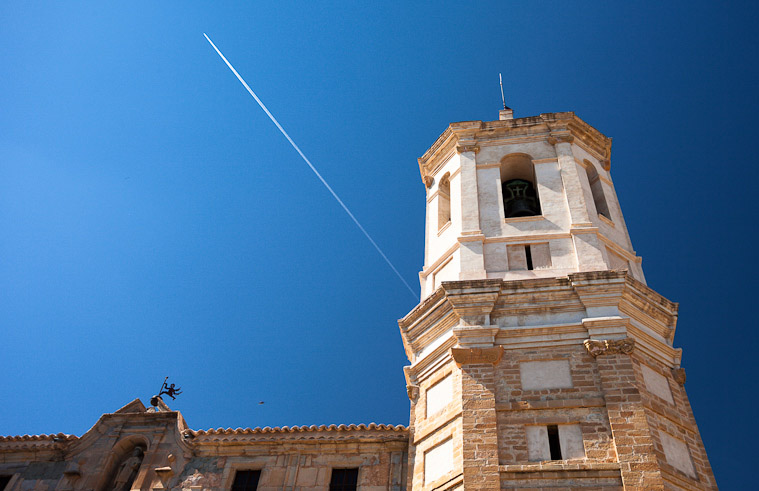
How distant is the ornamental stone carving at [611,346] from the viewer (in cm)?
1323

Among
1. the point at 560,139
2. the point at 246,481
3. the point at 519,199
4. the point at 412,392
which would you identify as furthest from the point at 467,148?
the point at 246,481

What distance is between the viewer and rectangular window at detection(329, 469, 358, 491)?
14.1 meters

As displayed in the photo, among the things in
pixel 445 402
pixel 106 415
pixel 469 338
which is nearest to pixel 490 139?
pixel 469 338

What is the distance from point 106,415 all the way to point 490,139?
43.0ft

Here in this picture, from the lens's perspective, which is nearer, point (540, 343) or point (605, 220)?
point (540, 343)

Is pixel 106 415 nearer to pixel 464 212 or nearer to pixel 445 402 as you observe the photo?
pixel 445 402

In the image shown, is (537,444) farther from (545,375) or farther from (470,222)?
(470,222)

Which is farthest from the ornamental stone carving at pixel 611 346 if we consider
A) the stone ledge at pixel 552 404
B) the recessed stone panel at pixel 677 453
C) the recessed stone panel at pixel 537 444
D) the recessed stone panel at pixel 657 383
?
the recessed stone panel at pixel 537 444

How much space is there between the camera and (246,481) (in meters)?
14.7

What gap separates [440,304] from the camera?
49.5ft

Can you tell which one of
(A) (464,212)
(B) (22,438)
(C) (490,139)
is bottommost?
(B) (22,438)

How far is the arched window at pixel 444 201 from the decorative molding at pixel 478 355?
→ 573 centimetres

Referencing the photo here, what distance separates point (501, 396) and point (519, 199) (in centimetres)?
718

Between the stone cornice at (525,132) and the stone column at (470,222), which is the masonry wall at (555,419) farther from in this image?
the stone cornice at (525,132)
